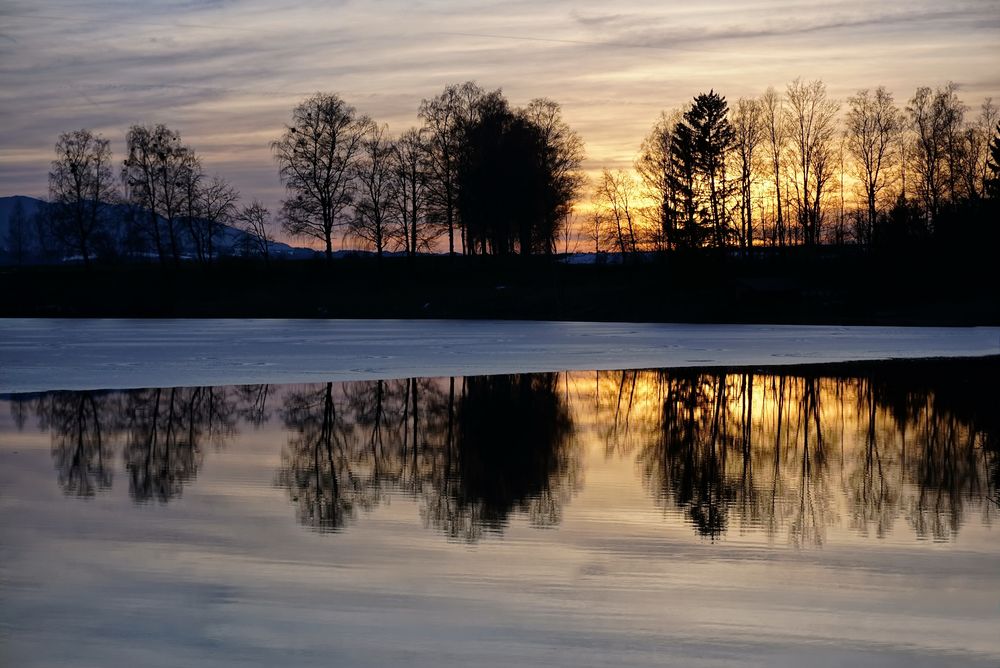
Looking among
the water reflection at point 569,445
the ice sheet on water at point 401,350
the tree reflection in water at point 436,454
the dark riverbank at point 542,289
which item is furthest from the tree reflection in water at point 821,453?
the dark riverbank at point 542,289

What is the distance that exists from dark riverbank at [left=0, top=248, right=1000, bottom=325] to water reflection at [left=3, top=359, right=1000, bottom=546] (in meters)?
36.8

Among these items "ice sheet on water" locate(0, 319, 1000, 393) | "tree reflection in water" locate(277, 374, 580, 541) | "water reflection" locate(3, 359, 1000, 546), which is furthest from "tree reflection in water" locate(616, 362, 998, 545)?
"ice sheet on water" locate(0, 319, 1000, 393)

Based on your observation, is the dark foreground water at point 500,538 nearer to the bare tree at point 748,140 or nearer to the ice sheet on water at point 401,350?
the ice sheet on water at point 401,350

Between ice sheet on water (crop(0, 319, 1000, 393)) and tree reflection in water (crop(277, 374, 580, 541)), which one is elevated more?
ice sheet on water (crop(0, 319, 1000, 393))

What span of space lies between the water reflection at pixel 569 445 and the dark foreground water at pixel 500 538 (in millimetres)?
75

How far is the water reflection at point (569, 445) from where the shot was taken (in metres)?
12.2

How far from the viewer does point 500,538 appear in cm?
1067

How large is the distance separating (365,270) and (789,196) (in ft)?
103

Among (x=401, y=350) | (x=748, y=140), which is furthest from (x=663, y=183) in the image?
(x=401, y=350)

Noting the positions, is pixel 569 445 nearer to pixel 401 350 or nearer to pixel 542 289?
pixel 401 350

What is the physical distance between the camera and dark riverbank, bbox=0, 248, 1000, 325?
6344 cm

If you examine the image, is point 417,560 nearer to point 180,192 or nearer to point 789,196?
point 789,196

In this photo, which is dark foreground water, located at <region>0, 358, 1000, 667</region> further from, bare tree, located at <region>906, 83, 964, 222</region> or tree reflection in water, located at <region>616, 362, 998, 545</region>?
bare tree, located at <region>906, 83, 964, 222</region>

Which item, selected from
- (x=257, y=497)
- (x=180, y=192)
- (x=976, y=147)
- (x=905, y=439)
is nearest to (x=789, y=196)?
(x=976, y=147)
